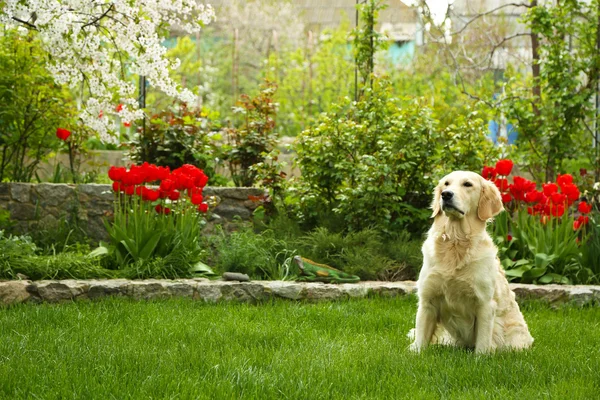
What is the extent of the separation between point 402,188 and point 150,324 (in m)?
3.84

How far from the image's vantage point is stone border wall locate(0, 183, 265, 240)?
795 cm

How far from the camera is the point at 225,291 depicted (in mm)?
6379

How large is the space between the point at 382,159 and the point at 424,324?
11.4 ft

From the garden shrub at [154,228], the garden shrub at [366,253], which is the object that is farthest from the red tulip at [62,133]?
the garden shrub at [366,253]

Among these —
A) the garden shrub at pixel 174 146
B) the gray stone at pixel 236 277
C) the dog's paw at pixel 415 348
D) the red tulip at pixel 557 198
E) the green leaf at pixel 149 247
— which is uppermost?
the garden shrub at pixel 174 146

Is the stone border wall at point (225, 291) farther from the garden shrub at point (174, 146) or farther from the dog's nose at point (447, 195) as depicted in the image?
the garden shrub at point (174, 146)

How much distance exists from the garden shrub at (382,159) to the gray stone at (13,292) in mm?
3125

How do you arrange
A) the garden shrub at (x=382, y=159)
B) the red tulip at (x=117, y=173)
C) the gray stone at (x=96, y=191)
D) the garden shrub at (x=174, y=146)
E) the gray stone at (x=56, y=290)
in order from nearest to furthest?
1. the gray stone at (x=56, y=290)
2. the red tulip at (x=117, y=173)
3. the garden shrub at (x=382, y=159)
4. the gray stone at (x=96, y=191)
5. the garden shrub at (x=174, y=146)

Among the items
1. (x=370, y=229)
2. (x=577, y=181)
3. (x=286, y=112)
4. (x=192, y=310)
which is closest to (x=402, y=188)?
(x=370, y=229)

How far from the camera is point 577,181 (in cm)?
945

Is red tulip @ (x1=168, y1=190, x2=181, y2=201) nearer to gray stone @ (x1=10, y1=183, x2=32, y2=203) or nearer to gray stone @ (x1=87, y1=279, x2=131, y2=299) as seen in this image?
gray stone @ (x1=87, y1=279, x2=131, y2=299)

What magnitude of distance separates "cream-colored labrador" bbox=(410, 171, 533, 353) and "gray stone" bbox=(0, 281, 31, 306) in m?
3.10

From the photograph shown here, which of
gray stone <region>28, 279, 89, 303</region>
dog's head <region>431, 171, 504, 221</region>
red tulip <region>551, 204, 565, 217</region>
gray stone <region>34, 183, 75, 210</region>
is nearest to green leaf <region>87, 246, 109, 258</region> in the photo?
gray stone <region>28, 279, 89, 303</region>

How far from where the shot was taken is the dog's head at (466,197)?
4633 millimetres
